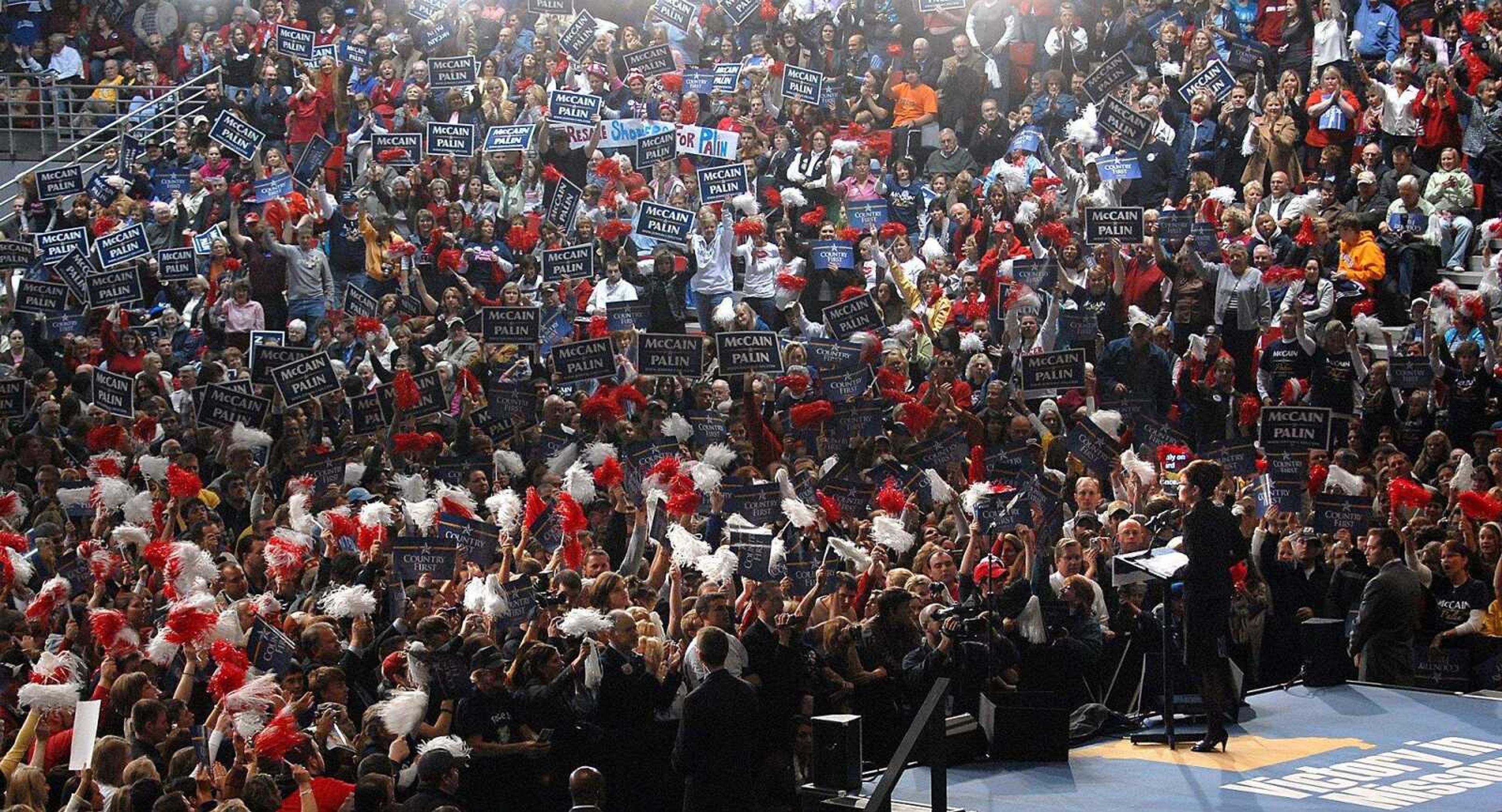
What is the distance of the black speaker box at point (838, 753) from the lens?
9.90 metres

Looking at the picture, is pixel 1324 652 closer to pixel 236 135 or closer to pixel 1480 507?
pixel 1480 507

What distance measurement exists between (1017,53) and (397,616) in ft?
43.8

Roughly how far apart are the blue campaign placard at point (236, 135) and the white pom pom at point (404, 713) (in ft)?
47.8

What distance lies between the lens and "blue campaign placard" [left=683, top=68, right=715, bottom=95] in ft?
79.9

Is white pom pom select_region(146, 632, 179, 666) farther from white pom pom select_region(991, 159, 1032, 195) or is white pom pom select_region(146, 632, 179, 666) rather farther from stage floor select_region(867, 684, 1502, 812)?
white pom pom select_region(991, 159, 1032, 195)

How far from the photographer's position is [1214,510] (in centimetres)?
1085

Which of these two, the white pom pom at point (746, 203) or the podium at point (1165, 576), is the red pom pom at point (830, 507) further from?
the white pom pom at point (746, 203)

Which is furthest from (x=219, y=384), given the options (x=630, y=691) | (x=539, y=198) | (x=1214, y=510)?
(x=1214, y=510)

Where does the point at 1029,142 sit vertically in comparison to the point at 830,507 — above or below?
above

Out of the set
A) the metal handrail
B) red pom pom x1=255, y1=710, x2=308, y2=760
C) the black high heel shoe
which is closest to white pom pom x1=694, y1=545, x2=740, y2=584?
the black high heel shoe

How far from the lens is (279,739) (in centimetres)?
928

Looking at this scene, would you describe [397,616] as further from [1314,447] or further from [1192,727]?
[1314,447]

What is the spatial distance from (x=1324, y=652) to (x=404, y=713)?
20.0 feet

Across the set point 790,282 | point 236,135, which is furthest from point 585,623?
point 236,135
